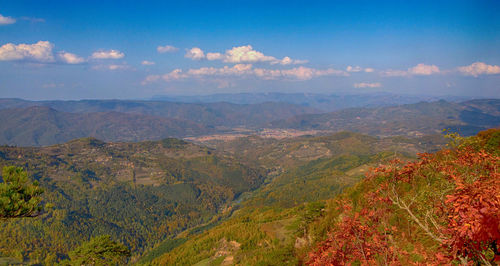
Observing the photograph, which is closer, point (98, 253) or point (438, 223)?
point (438, 223)

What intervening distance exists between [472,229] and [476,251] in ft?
5.58

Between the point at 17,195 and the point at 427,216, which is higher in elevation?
the point at 427,216

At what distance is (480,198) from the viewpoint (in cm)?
715

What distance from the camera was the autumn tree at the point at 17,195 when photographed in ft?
67.4

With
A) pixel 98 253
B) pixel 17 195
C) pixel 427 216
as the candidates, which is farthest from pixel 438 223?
pixel 98 253

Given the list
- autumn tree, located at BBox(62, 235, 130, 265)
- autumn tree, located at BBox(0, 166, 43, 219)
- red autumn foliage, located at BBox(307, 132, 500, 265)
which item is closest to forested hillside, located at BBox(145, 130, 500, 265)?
red autumn foliage, located at BBox(307, 132, 500, 265)

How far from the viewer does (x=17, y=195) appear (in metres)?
21.2

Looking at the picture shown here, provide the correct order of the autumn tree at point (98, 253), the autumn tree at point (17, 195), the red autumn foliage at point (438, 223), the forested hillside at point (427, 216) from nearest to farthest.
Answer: the red autumn foliage at point (438, 223) → the forested hillside at point (427, 216) → the autumn tree at point (17, 195) → the autumn tree at point (98, 253)

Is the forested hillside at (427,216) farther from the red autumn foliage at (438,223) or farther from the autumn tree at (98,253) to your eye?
the autumn tree at (98,253)

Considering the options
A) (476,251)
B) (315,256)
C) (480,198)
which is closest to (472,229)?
(480,198)

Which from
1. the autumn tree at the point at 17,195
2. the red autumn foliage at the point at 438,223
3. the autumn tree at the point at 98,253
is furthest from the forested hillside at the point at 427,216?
the autumn tree at the point at 98,253

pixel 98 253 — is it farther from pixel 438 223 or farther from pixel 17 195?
pixel 438 223

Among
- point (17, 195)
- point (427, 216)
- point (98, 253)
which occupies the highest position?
point (427, 216)

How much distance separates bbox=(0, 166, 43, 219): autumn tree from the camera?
2053cm
